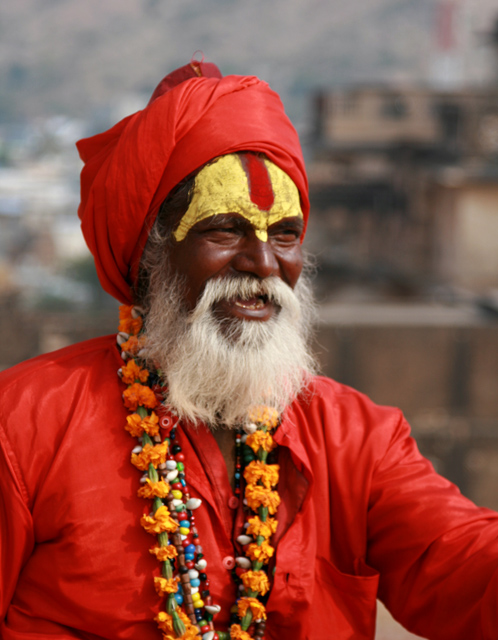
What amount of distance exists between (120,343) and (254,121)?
0.79 meters

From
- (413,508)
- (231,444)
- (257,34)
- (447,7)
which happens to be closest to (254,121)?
(231,444)

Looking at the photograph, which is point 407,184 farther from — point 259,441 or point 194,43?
point 194,43

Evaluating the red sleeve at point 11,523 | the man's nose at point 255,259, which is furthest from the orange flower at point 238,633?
the man's nose at point 255,259

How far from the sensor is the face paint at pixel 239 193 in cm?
229

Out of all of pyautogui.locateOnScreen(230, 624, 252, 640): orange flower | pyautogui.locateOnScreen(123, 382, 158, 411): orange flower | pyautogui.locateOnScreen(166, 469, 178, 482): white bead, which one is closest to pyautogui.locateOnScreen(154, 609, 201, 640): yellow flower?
pyautogui.locateOnScreen(230, 624, 252, 640): orange flower

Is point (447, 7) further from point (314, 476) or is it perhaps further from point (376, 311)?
point (314, 476)

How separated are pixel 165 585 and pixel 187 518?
197 millimetres

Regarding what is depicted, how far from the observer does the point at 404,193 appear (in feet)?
99.1

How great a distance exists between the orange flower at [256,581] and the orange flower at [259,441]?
36 centimetres

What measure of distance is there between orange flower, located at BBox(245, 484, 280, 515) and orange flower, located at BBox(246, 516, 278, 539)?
0.03 m

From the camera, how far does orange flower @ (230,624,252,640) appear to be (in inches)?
84.2

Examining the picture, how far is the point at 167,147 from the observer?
7.52 feet

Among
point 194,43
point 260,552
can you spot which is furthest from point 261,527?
point 194,43

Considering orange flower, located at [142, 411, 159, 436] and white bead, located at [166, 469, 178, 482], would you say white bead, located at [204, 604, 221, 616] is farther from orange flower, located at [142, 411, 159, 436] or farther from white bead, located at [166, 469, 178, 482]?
orange flower, located at [142, 411, 159, 436]
